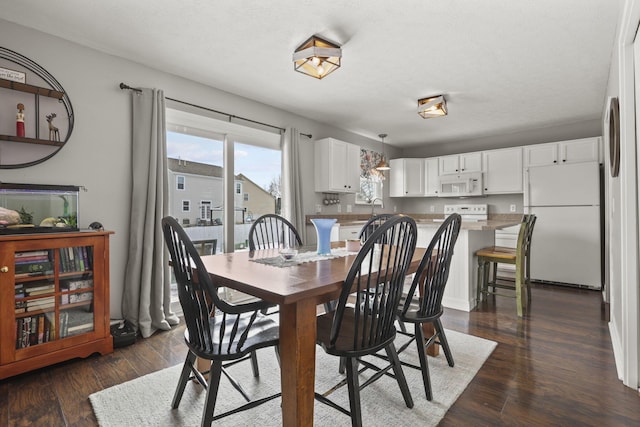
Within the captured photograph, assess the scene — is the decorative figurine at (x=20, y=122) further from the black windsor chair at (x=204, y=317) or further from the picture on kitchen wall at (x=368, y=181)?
the picture on kitchen wall at (x=368, y=181)

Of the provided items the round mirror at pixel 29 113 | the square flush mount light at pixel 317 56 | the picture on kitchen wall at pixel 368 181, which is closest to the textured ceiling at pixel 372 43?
the square flush mount light at pixel 317 56

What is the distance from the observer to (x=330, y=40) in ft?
8.04

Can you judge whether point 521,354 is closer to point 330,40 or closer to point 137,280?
point 330,40

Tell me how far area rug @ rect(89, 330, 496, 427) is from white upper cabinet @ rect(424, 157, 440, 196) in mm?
4159

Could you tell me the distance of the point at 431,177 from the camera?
6.02 m

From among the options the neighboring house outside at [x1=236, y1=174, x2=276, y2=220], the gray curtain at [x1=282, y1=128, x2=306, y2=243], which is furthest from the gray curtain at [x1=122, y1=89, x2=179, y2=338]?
the gray curtain at [x1=282, y1=128, x2=306, y2=243]

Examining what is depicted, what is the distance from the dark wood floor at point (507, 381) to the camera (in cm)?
158

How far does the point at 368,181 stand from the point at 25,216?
4.73 metres

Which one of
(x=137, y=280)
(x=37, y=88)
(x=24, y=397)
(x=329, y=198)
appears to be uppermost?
(x=37, y=88)

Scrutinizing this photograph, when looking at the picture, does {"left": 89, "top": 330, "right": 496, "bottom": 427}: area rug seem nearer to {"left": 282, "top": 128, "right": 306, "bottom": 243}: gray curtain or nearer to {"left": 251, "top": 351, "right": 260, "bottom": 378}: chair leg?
{"left": 251, "top": 351, "right": 260, "bottom": 378}: chair leg

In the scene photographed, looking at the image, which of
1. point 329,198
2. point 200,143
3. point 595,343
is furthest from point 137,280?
point 595,343

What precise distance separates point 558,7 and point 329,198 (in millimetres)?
3307

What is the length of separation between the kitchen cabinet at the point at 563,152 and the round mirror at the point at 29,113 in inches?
223

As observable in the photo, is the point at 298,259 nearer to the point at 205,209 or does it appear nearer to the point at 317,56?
the point at 317,56
